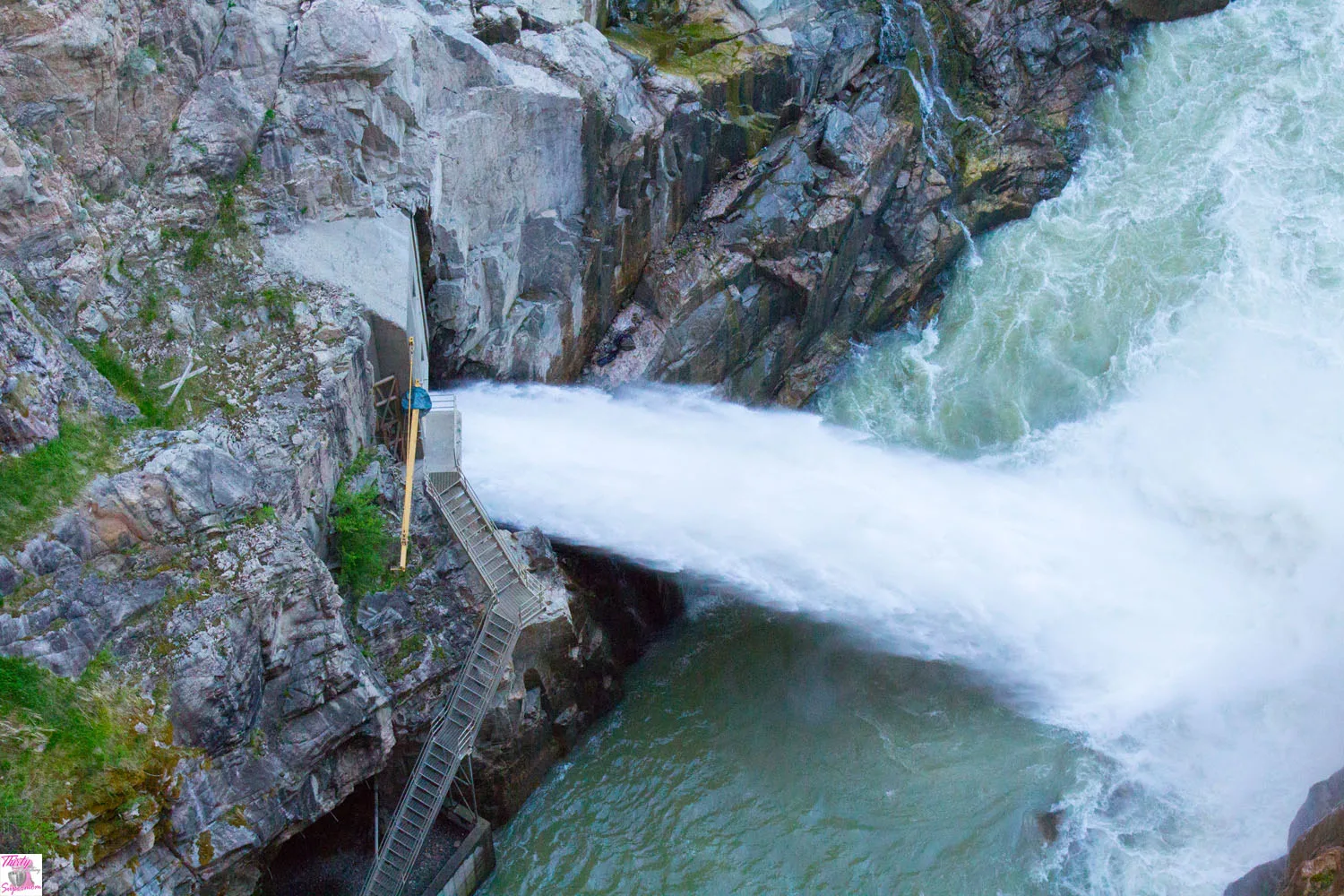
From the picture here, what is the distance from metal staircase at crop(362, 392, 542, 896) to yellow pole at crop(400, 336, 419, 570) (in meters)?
0.40

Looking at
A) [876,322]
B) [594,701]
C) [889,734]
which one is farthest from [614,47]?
[889,734]

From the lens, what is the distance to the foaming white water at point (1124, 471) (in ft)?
66.4

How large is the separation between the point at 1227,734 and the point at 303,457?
18.1 m

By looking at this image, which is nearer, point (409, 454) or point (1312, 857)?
point (1312, 857)

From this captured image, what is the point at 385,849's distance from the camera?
16.9 meters

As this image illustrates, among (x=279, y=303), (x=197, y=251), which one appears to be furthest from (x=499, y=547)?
(x=197, y=251)

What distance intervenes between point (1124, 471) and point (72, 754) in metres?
22.8

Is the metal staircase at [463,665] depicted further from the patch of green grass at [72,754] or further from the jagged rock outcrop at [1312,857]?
the jagged rock outcrop at [1312,857]

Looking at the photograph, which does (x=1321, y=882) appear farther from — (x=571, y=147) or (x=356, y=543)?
(x=571, y=147)

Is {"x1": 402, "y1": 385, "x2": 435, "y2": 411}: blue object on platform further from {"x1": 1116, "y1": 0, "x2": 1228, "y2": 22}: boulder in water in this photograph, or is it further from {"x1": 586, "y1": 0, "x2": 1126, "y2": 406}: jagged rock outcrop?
{"x1": 1116, "y1": 0, "x2": 1228, "y2": 22}: boulder in water

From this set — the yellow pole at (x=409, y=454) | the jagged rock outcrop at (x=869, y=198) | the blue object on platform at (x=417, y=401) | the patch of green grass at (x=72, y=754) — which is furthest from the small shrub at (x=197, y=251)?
the jagged rock outcrop at (x=869, y=198)

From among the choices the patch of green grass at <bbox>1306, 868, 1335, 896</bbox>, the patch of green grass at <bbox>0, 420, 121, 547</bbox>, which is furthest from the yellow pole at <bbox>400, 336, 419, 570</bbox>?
the patch of green grass at <bbox>1306, 868, 1335, 896</bbox>

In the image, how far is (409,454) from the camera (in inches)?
723

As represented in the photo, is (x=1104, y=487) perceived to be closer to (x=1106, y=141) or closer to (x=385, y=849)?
(x=1106, y=141)
